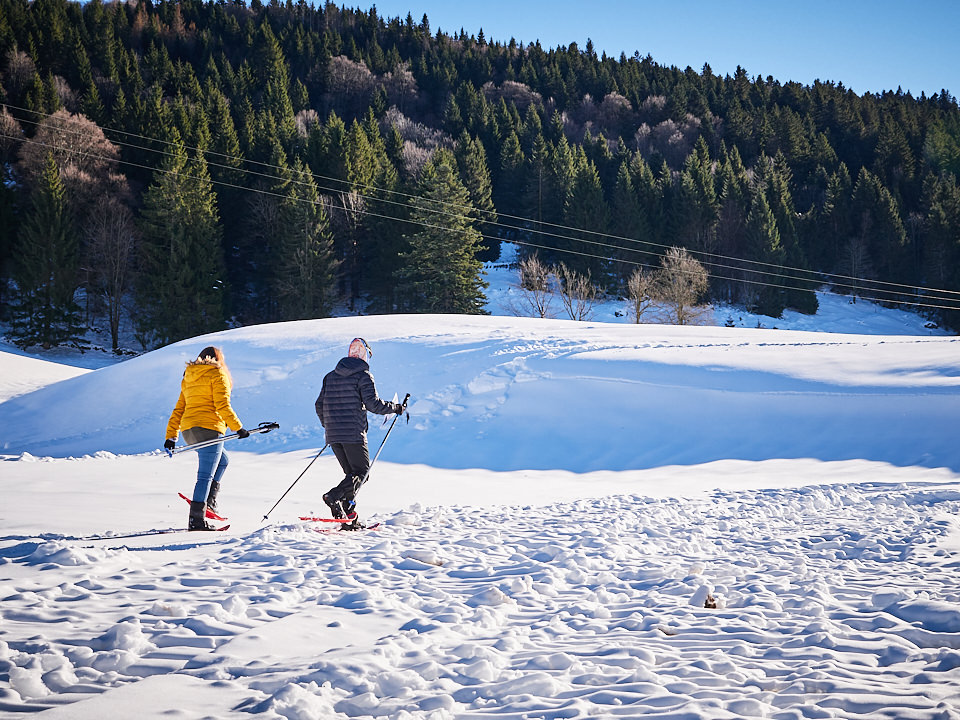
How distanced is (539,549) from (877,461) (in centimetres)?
880

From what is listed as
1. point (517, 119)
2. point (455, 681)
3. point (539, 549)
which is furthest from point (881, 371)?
point (517, 119)

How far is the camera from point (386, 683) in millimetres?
3504

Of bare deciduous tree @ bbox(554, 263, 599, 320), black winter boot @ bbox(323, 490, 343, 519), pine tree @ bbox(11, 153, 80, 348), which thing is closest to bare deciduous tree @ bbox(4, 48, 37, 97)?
pine tree @ bbox(11, 153, 80, 348)

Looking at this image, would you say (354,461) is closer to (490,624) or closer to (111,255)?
(490,624)

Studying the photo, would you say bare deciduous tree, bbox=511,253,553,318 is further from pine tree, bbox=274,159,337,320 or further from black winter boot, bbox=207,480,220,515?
black winter boot, bbox=207,480,220,515

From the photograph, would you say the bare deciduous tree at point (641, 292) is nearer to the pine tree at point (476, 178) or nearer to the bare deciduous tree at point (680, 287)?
the bare deciduous tree at point (680, 287)

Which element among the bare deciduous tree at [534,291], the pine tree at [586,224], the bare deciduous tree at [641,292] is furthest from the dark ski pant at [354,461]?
the pine tree at [586,224]

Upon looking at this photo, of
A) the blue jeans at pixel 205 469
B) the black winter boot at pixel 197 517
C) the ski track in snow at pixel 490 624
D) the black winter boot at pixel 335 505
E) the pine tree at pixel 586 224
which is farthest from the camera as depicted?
the pine tree at pixel 586 224

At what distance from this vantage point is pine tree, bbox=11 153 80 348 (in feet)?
131

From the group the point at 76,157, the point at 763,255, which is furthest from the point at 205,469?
the point at 763,255

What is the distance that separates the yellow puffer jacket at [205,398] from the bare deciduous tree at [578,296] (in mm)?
41518

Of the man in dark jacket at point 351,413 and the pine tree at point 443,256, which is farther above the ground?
the pine tree at point 443,256

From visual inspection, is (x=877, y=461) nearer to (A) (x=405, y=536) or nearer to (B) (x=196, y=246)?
(A) (x=405, y=536)

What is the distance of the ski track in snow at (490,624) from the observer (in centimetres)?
337
